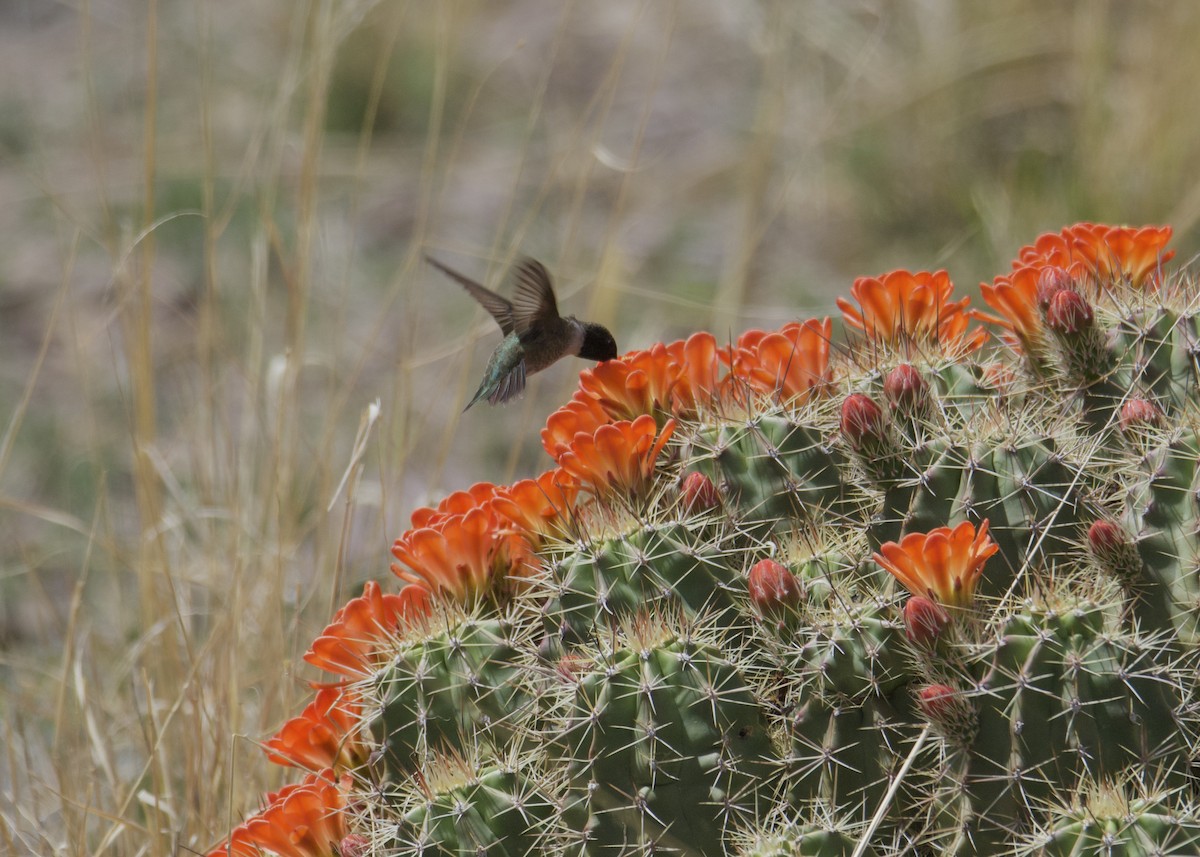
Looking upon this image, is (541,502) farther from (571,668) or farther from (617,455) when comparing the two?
(571,668)

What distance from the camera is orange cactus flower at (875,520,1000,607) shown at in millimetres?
1539

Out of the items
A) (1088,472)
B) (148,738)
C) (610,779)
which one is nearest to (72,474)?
(148,738)

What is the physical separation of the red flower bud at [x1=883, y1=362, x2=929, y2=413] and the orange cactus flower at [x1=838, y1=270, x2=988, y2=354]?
14 cm

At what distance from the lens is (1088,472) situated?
67.7 inches

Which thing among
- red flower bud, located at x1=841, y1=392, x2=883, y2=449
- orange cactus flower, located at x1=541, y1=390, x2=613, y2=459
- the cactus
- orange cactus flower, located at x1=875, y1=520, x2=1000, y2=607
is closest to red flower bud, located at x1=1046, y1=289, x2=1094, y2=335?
the cactus

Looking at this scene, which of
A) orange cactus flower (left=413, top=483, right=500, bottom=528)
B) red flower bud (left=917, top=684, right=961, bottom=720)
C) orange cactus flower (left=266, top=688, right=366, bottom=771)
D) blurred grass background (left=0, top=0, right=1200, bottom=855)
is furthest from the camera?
blurred grass background (left=0, top=0, right=1200, bottom=855)

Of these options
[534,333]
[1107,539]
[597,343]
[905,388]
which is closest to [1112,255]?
[905,388]

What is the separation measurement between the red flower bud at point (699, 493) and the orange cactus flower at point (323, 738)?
1.88ft

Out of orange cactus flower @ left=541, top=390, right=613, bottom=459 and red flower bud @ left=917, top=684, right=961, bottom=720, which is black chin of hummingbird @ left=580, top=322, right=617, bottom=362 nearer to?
orange cactus flower @ left=541, top=390, right=613, bottom=459

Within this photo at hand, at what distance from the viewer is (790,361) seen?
1962mm

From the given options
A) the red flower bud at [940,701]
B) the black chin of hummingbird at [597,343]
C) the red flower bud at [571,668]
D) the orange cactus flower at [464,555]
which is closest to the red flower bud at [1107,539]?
the red flower bud at [940,701]

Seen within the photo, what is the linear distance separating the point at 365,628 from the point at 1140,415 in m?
1.18

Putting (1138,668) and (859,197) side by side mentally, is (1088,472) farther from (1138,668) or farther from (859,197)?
(859,197)

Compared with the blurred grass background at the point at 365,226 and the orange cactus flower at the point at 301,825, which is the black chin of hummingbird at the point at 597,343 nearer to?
the blurred grass background at the point at 365,226
